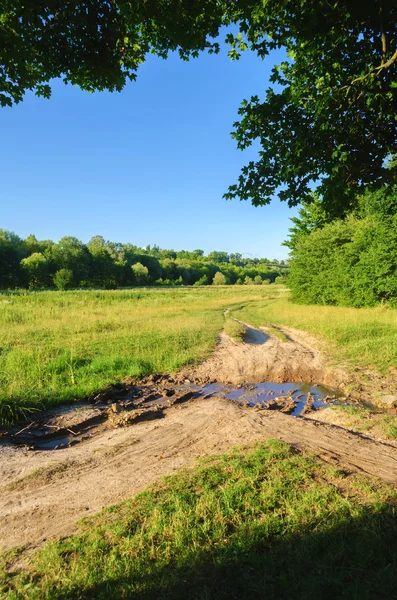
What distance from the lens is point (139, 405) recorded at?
731 cm

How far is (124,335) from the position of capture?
1434 cm

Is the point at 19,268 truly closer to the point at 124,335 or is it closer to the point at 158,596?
the point at 124,335

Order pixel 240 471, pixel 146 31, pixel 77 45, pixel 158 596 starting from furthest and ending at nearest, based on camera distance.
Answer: pixel 146 31, pixel 77 45, pixel 240 471, pixel 158 596

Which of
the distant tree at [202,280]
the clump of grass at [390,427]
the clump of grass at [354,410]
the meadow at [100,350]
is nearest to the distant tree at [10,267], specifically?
the meadow at [100,350]

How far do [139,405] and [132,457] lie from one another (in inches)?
110

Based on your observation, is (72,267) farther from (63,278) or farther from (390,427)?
(390,427)

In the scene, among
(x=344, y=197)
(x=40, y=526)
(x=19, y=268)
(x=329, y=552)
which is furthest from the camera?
(x=19, y=268)

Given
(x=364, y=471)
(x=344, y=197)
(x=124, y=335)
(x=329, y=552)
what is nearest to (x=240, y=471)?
(x=329, y=552)

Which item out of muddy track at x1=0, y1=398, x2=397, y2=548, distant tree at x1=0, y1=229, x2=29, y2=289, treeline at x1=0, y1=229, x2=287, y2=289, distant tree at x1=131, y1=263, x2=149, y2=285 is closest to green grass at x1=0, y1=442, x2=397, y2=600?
Result: muddy track at x1=0, y1=398, x2=397, y2=548

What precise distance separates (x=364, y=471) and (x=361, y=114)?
564cm

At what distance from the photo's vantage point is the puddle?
5.76m

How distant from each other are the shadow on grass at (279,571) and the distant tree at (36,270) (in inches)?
2802

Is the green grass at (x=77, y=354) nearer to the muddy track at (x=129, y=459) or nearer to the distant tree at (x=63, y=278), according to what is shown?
the muddy track at (x=129, y=459)

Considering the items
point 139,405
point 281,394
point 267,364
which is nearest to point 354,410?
point 281,394
